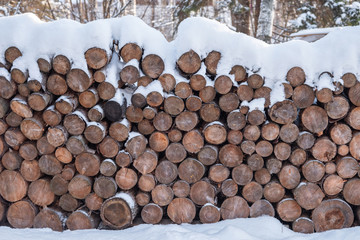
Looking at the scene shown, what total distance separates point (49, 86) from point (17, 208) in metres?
1.25

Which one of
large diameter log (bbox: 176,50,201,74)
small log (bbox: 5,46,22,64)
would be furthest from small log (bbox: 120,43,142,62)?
small log (bbox: 5,46,22,64)

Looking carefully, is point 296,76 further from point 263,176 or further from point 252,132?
point 263,176

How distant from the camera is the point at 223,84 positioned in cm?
293

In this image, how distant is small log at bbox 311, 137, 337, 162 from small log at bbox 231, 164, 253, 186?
63 centimetres

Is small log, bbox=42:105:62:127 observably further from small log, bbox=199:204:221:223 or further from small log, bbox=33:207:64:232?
small log, bbox=199:204:221:223

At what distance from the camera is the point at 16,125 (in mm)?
2988

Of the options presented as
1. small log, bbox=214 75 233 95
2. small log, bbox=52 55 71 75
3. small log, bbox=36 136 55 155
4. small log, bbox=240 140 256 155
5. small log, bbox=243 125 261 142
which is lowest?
small log, bbox=36 136 55 155

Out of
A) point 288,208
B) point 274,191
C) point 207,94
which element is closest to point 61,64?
point 207,94

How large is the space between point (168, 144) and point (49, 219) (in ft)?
4.47

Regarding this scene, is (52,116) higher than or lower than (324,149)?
higher

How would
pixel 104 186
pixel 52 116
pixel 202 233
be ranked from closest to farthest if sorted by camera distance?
1. pixel 202 233
2. pixel 52 116
3. pixel 104 186

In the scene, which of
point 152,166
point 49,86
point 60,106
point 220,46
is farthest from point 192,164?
point 49,86

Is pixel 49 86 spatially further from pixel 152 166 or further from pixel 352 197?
pixel 352 197

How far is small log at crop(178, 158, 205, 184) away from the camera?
3.04 meters
